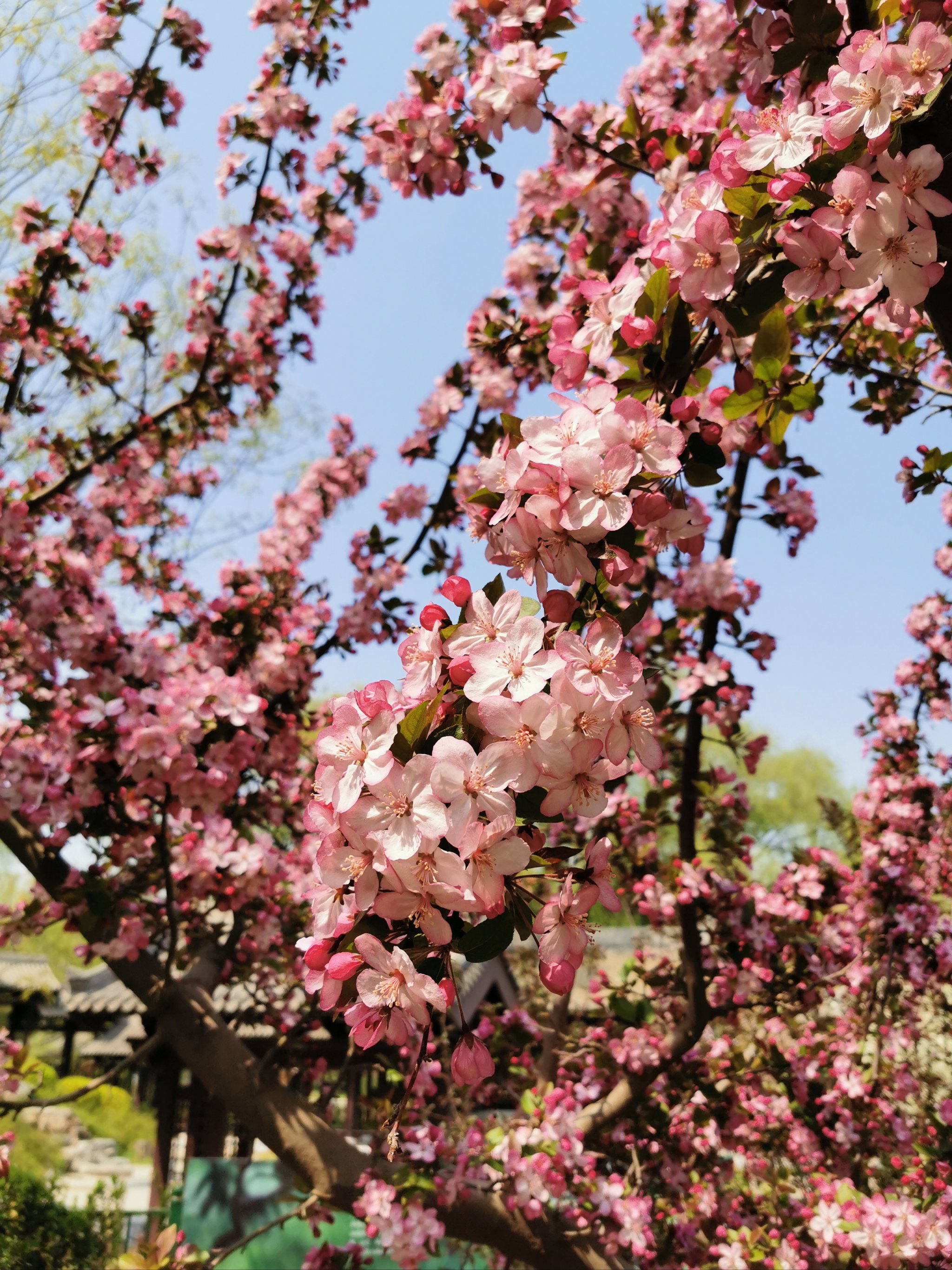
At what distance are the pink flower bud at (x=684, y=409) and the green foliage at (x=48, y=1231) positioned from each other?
9.67 meters

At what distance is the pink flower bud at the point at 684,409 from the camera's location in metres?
1.21

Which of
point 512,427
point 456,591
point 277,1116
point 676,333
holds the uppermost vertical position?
point 676,333

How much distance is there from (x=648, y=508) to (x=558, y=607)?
0.61 feet

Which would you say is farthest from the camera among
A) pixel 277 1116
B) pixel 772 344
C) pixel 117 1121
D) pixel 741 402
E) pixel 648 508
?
pixel 117 1121

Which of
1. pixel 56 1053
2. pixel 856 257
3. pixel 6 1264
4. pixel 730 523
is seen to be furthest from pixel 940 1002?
pixel 56 1053

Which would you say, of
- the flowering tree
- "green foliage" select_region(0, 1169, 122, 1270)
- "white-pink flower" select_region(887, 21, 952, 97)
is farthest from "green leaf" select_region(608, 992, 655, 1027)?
"green foliage" select_region(0, 1169, 122, 1270)

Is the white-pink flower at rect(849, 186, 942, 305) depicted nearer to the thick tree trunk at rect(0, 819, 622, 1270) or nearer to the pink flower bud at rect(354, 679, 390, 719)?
the pink flower bud at rect(354, 679, 390, 719)

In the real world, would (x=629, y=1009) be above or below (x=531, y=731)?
below

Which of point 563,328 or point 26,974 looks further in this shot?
point 26,974

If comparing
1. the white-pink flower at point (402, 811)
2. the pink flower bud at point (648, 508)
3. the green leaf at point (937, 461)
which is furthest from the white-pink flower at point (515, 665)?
the green leaf at point (937, 461)

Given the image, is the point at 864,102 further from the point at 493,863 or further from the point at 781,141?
the point at 493,863

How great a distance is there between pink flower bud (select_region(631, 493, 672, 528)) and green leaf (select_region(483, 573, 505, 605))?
19 cm

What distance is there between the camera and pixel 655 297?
1.25 m

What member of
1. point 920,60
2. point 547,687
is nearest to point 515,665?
point 547,687
